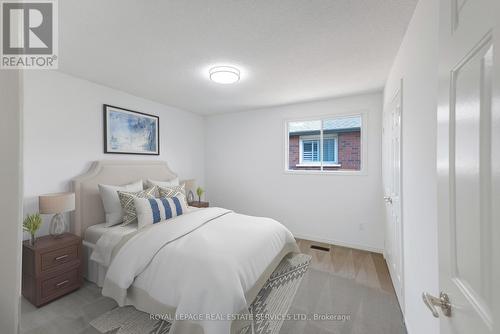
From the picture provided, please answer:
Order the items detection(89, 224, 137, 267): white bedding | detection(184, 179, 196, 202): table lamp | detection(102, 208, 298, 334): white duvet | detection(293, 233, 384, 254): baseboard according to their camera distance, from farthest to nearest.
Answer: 1. detection(184, 179, 196, 202): table lamp
2. detection(293, 233, 384, 254): baseboard
3. detection(89, 224, 137, 267): white bedding
4. detection(102, 208, 298, 334): white duvet

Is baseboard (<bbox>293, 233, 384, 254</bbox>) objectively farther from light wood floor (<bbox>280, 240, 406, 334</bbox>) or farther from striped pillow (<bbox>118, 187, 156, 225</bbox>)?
striped pillow (<bbox>118, 187, 156, 225</bbox>)

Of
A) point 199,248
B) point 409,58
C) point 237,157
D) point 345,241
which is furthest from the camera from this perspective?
point 237,157

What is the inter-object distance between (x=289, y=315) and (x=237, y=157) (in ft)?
9.58

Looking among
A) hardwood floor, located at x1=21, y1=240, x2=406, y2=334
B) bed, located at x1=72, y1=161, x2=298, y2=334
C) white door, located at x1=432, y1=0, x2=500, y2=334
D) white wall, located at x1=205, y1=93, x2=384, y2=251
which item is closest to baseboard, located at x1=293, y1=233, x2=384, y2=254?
white wall, located at x1=205, y1=93, x2=384, y2=251

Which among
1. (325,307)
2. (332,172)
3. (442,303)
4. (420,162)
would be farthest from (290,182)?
(442,303)

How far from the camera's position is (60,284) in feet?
6.64

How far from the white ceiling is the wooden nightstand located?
1.87 m

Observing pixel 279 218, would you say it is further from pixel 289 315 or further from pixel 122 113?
pixel 122 113

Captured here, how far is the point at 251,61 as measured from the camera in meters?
2.08

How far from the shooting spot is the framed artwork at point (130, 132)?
2815 millimetres

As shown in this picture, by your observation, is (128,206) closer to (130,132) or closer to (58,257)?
(58,257)

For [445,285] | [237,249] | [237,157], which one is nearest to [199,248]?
[237,249]

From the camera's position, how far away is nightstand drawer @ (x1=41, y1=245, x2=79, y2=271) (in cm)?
193

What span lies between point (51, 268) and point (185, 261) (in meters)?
1.48
